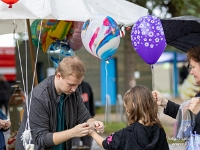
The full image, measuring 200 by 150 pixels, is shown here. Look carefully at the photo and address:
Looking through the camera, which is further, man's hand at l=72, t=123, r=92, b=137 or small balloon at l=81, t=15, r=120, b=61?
small balloon at l=81, t=15, r=120, b=61

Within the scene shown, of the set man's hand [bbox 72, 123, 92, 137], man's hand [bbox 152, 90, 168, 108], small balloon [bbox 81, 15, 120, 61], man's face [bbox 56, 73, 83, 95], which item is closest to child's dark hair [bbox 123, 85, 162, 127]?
man's hand [bbox 72, 123, 92, 137]

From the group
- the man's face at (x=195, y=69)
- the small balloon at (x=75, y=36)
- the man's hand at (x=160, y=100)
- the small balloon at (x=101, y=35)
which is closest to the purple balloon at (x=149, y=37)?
the small balloon at (x=101, y=35)

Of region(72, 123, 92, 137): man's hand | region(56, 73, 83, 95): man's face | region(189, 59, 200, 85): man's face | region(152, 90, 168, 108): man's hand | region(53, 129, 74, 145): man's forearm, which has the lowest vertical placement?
region(53, 129, 74, 145): man's forearm

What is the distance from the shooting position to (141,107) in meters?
3.75

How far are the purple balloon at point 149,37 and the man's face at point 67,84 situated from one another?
107cm

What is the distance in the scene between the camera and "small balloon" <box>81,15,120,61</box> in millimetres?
4836

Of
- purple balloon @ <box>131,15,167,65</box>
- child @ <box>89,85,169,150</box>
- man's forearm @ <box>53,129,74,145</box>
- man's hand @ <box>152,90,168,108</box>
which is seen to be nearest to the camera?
child @ <box>89,85,169,150</box>

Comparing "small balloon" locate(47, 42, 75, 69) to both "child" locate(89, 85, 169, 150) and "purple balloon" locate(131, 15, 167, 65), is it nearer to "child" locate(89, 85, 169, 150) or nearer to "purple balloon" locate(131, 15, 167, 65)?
"purple balloon" locate(131, 15, 167, 65)

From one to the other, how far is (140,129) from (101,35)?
Answer: 58.8 inches

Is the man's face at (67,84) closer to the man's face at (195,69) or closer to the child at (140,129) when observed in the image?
the child at (140,129)

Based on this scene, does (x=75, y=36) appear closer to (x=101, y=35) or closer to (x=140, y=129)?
(x=101, y=35)

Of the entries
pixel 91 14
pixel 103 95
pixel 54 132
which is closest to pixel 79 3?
pixel 91 14

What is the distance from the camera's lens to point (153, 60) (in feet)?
16.1

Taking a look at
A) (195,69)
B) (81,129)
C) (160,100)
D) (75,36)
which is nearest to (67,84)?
(81,129)
